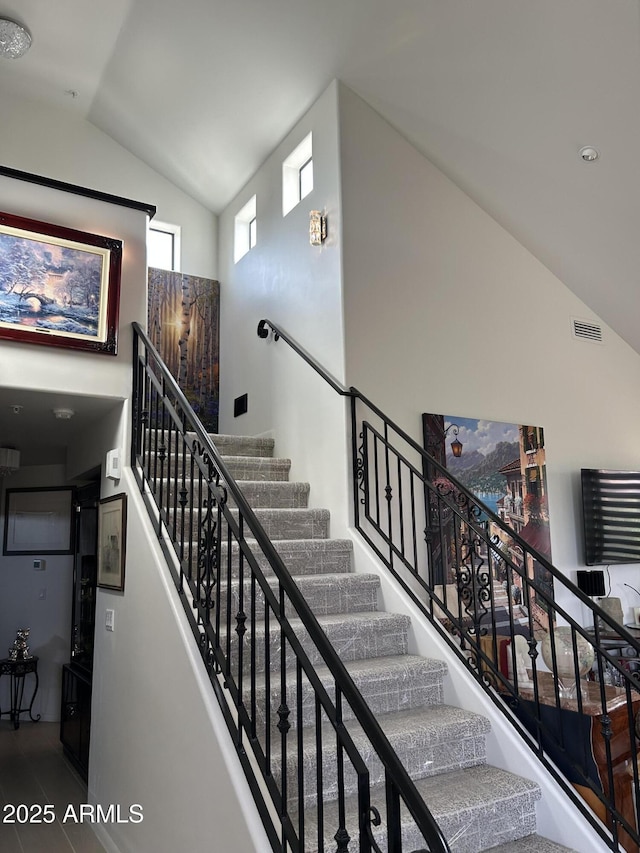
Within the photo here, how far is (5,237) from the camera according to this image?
3.94 metres

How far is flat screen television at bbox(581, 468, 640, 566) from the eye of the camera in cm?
555

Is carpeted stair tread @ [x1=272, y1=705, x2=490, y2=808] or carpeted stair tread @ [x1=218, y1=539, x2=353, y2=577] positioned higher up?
carpeted stair tread @ [x1=218, y1=539, x2=353, y2=577]

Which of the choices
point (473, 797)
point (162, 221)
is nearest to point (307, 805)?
point (473, 797)

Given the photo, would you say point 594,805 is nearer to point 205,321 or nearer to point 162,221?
point 205,321

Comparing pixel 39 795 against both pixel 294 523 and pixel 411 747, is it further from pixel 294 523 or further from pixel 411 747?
pixel 411 747

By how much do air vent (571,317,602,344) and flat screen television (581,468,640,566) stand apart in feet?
4.30

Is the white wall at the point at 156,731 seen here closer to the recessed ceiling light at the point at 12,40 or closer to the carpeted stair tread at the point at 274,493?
the carpeted stair tread at the point at 274,493

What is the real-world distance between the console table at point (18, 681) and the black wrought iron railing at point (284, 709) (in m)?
3.66

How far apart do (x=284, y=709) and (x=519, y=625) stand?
11.4ft

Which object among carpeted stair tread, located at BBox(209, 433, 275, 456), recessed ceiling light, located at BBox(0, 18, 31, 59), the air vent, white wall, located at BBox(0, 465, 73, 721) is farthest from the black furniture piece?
the air vent

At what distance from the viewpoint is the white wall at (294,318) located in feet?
15.5

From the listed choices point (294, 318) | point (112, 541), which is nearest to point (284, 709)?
point (112, 541)

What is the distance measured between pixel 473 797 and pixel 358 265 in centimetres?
348

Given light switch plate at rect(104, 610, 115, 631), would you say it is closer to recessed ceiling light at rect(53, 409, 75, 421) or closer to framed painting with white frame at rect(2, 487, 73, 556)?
recessed ceiling light at rect(53, 409, 75, 421)
